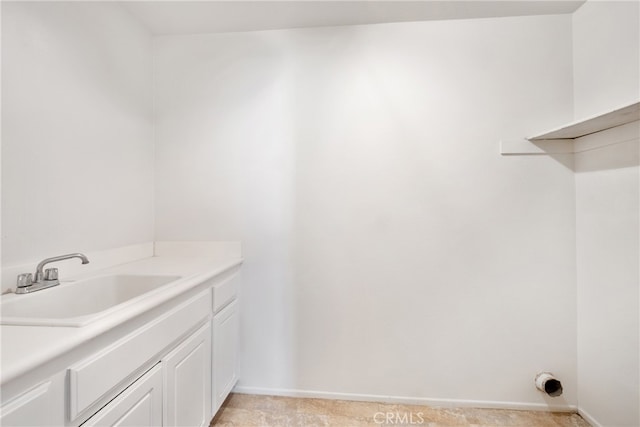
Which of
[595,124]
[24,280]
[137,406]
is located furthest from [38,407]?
[595,124]

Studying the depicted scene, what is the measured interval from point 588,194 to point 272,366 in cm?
217

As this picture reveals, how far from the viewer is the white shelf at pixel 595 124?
1.28 meters

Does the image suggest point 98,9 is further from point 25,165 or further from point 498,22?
point 498,22

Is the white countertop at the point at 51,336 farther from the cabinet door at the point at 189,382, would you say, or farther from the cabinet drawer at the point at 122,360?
the cabinet door at the point at 189,382

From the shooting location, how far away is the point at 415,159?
6.41 ft

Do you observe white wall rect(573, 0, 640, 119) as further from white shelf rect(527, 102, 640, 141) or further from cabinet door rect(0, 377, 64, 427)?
cabinet door rect(0, 377, 64, 427)

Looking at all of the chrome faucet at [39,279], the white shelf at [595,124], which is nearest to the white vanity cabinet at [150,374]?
the chrome faucet at [39,279]

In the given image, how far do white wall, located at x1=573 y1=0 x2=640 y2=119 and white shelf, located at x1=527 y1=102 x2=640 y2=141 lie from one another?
10cm

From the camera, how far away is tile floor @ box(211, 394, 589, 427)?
1.76 m

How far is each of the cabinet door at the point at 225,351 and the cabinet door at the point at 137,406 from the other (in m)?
0.50

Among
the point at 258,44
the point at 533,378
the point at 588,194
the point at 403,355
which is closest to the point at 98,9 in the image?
the point at 258,44

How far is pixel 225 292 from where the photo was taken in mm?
1812

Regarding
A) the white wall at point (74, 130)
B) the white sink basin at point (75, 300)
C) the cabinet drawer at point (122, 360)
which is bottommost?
the cabinet drawer at point (122, 360)

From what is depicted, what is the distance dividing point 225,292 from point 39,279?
0.83m
